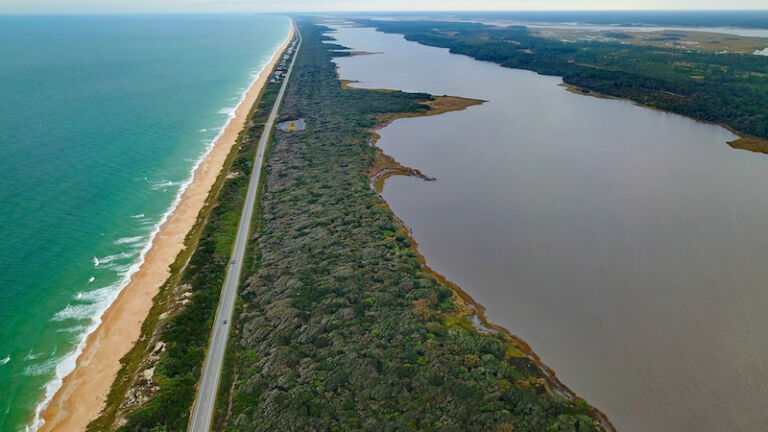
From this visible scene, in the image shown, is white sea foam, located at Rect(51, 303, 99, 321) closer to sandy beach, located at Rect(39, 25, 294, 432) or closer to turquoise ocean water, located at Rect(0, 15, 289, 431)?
turquoise ocean water, located at Rect(0, 15, 289, 431)

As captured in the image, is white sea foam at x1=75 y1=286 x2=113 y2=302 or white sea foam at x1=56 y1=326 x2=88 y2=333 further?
white sea foam at x1=75 y1=286 x2=113 y2=302

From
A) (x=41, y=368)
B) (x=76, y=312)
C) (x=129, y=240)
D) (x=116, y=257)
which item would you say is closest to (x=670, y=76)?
(x=129, y=240)

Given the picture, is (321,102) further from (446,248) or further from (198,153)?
(446,248)

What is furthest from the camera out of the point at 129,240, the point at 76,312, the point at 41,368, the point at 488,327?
the point at 129,240

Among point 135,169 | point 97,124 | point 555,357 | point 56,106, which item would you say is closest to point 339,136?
point 135,169

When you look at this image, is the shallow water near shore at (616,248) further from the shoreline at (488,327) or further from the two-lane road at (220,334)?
the two-lane road at (220,334)

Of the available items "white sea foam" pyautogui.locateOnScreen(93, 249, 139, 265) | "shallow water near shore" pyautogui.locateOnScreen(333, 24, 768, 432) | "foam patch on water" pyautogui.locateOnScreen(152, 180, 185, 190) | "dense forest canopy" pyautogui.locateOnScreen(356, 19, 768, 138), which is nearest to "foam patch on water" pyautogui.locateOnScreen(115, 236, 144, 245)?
"white sea foam" pyautogui.locateOnScreen(93, 249, 139, 265)

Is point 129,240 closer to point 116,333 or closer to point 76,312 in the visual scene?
point 76,312
